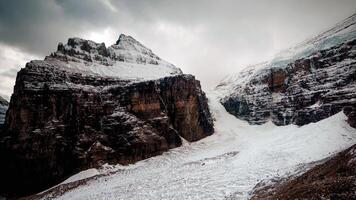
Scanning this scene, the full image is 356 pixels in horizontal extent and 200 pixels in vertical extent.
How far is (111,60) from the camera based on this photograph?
2470 inches

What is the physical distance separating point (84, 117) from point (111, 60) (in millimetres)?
21346

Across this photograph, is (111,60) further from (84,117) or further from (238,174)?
(238,174)

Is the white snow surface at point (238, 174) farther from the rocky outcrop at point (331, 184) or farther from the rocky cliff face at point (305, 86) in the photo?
the rocky cliff face at point (305, 86)

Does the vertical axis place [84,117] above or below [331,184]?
above

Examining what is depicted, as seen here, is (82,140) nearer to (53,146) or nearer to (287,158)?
(53,146)

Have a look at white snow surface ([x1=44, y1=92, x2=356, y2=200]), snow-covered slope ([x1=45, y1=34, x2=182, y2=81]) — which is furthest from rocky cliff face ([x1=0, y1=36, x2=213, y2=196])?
white snow surface ([x1=44, y1=92, x2=356, y2=200])

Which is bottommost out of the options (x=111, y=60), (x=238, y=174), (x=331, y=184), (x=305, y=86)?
(x=238, y=174)

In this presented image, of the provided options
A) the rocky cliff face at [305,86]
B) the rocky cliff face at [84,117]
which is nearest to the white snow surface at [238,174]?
the rocky cliff face at [84,117]

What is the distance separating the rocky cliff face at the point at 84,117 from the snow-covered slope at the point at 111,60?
0.25 meters

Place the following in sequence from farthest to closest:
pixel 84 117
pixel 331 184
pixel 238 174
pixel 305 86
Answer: pixel 305 86 → pixel 84 117 → pixel 238 174 → pixel 331 184

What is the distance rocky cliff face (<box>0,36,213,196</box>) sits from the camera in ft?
129

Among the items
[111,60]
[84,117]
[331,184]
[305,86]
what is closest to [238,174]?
[331,184]

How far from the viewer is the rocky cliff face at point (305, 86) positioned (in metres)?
53.2

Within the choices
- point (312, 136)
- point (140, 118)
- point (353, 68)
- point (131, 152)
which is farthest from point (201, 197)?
point (353, 68)
